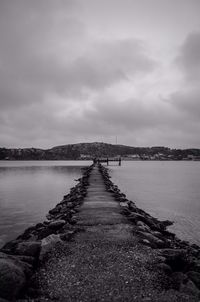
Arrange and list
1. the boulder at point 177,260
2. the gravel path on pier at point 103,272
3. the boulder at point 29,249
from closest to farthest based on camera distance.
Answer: the gravel path on pier at point 103,272, the boulder at point 177,260, the boulder at point 29,249

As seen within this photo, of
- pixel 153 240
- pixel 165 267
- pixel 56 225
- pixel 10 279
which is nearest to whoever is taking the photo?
pixel 10 279

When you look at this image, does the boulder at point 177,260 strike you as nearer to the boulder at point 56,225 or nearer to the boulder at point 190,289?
the boulder at point 190,289

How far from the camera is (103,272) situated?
4.47m

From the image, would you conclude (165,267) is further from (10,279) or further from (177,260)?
(10,279)

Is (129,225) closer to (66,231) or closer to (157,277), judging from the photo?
(66,231)

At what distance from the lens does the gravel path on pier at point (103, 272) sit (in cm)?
380

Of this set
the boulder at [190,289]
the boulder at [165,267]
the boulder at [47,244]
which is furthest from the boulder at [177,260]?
the boulder at [47,244]

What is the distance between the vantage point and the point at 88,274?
4398 millimetres

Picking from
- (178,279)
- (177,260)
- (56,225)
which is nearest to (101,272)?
(178,279)

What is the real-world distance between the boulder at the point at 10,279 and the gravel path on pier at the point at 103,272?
334 mm

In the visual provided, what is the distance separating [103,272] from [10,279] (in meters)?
1.53

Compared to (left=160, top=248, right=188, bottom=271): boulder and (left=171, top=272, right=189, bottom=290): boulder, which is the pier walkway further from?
(left=160, top=248, right=188, bottom=271): boulder

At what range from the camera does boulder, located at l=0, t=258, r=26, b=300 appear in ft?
11.9

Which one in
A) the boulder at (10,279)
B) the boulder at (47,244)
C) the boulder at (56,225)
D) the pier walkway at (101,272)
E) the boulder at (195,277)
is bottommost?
the boulder at (56,225)
